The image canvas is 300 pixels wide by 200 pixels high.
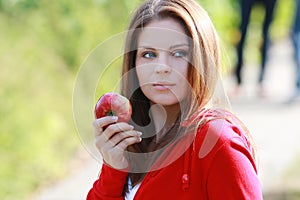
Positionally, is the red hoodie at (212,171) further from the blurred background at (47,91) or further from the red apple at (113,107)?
the blurred background at (47,91)

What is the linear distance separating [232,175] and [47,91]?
15.0 ft

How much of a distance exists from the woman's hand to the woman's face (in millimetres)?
145

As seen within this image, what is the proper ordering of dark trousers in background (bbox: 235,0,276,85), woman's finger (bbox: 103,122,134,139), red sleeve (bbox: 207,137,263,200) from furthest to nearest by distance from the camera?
dark trousers in background (bbox: 235,0,276,85)
woman's finger (bbox: 103,122,134,139)
red sleeve (bbox: 207,137,263,200)

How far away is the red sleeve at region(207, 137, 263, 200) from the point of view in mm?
2074

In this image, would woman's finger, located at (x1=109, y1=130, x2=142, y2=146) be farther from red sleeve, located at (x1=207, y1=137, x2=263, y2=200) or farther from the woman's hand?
red sleeve, located at (x1=207, y1=137, x2=263, y2=200)

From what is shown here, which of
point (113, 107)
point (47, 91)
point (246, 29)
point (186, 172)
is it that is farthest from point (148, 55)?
point (246, 29)

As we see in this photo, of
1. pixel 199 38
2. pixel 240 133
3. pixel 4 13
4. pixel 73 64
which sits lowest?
pixel 240 133

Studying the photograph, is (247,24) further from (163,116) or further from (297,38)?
(163,116)

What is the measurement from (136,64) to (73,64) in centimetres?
505

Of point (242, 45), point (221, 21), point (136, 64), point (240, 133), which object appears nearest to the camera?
point (240, 133)

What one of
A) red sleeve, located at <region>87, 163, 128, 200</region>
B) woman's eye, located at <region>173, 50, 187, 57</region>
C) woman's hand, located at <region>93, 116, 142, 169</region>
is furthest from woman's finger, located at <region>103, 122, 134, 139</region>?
woman's eye, located at <region>173, 50, 187, 57</region>

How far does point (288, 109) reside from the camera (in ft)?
24.0

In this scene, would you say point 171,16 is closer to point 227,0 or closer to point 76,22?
point 76,22

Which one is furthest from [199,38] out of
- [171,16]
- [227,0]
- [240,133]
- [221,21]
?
[227,0]
